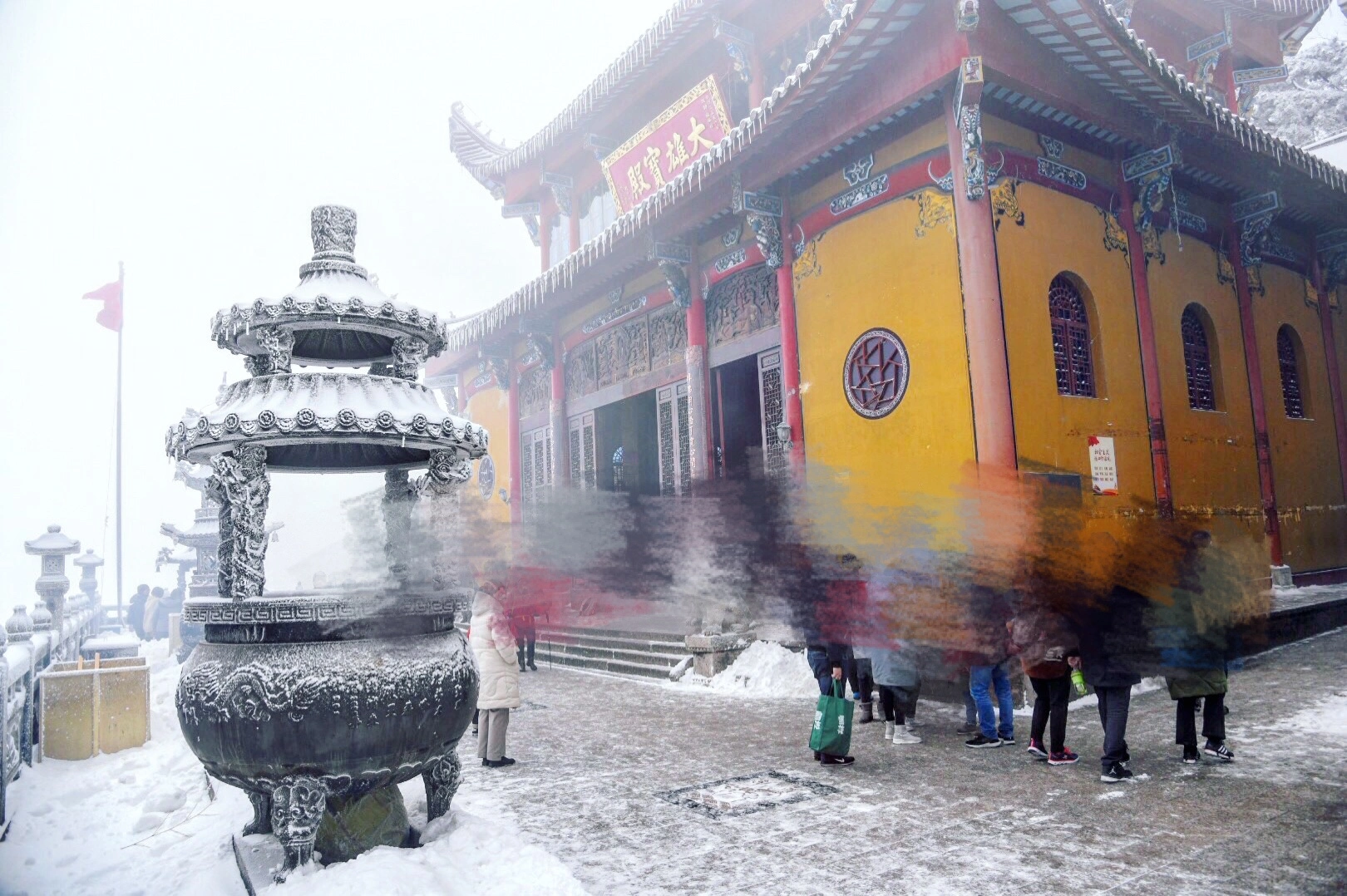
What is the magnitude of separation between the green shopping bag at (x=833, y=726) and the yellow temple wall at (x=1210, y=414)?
6.22 metres

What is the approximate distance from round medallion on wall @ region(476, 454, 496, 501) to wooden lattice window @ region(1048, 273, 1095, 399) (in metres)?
13.1

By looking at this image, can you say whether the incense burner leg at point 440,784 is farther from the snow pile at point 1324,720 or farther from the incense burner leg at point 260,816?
the snow pile at point 1324,720

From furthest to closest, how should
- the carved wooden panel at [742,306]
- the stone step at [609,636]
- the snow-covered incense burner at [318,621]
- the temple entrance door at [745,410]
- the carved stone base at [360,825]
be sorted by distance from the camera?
1. the carved wooden panel at [742,306]
2. the temple entrance door at [745,410]
3. the stone step at [609,636]
4. the carved stone base at [360,825]
5. the snow-covered incense burner at [318,621]

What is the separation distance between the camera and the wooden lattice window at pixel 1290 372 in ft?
43.2

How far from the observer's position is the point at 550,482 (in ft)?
54.0

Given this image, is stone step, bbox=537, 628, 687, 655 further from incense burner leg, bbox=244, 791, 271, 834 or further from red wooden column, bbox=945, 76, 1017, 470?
incense burner leg, bbox=244, 791, 271, 834

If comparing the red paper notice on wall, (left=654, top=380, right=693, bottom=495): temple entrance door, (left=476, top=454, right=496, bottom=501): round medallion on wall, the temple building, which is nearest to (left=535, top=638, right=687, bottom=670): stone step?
the temple building

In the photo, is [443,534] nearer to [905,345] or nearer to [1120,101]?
[905,345]

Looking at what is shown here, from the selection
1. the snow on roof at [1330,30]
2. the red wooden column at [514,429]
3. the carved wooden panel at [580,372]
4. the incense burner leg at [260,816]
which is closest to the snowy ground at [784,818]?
the incense burner leg at [260,816]

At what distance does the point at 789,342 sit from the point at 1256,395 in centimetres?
699

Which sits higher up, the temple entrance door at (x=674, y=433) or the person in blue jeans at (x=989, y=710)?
the temple entrance door at (x=674, y=433)

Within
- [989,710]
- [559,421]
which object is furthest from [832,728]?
[559,421]

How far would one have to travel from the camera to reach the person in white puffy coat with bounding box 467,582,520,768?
262 inches

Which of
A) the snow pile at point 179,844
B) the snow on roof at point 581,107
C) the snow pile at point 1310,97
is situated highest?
the snow pile at point 1310,97
